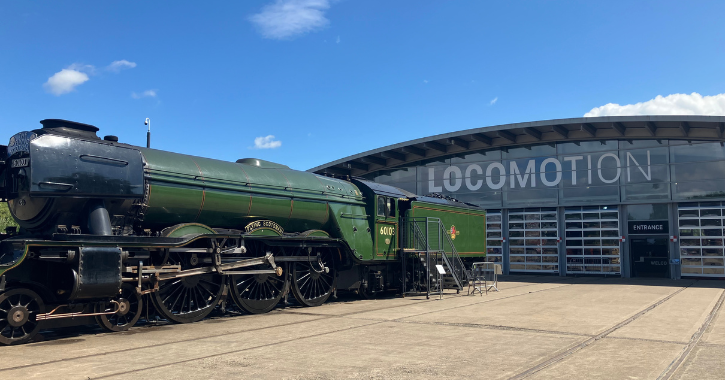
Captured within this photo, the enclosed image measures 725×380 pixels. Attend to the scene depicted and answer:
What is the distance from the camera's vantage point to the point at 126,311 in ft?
32.6

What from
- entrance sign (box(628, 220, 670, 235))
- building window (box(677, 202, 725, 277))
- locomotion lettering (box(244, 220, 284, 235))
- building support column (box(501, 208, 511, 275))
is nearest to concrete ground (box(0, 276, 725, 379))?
locomotion lettering (box(244, 220, 284, 235))

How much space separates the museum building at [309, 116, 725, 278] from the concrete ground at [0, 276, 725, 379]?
13.6 m

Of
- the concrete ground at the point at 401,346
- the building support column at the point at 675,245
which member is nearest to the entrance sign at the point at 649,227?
the building support column at the point at 675,245

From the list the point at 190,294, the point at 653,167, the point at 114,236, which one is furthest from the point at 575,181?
the point at 114,236

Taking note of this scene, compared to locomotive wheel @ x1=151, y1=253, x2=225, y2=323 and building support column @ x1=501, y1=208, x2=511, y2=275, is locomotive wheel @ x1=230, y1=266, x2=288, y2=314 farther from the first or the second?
building support column @ x1=501, y1=208, x2=511, y2=275

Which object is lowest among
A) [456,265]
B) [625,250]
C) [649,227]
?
[456,265]

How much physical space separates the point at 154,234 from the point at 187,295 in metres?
1.42

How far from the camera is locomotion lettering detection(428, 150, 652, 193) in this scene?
27.7 m

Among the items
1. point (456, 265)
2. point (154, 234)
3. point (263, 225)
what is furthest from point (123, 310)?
point (456, 265)

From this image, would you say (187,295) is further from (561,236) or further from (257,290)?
(561,236)

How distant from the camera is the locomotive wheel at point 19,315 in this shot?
8414mm

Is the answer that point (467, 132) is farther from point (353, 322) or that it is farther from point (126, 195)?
point (126, 195)

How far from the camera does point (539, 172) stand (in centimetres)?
2944

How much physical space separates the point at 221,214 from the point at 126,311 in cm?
296
